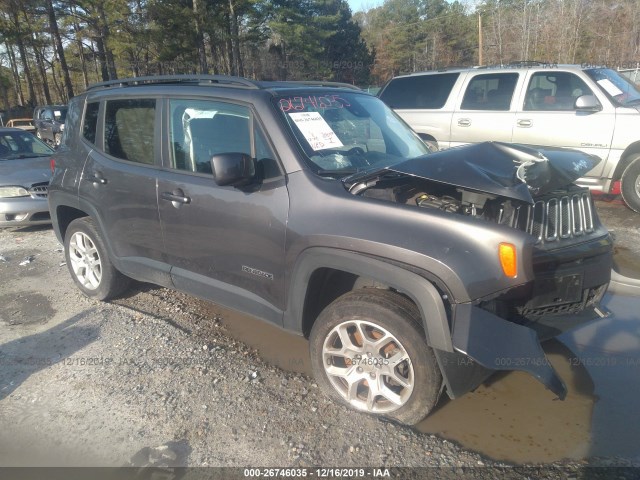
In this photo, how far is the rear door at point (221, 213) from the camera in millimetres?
3152

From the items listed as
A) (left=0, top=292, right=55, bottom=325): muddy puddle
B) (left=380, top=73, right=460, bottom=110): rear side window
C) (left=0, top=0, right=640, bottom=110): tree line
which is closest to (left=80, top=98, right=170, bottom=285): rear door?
(left=0, top=292, right=55, bottom=325): muddy puddle

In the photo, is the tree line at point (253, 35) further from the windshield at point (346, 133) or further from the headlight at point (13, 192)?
the windshield at point (346, 133)

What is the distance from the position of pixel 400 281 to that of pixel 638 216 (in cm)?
605

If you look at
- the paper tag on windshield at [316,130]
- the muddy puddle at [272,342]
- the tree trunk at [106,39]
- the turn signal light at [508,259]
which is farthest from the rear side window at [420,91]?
the tree trunk at [106,39]

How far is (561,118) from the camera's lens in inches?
281

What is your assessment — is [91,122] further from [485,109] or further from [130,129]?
[485,109]

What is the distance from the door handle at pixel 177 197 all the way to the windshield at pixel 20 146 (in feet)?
20.2

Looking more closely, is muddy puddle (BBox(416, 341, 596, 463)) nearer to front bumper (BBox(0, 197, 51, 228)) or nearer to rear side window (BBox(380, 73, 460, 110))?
rear side window (BBox(380, 73, 460, 110))

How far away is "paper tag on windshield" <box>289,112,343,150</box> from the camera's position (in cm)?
328

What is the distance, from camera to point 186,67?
36.4m

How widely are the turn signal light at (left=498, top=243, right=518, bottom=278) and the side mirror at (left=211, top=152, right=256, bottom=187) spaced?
1.53 meters

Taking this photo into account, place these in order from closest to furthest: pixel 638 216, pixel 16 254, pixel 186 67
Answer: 1. pixel 16 254
2. pixel 638 216
3. pixel 186 67

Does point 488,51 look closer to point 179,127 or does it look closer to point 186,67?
point 186,67

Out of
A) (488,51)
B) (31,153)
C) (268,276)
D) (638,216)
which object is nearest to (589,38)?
(488,51)
